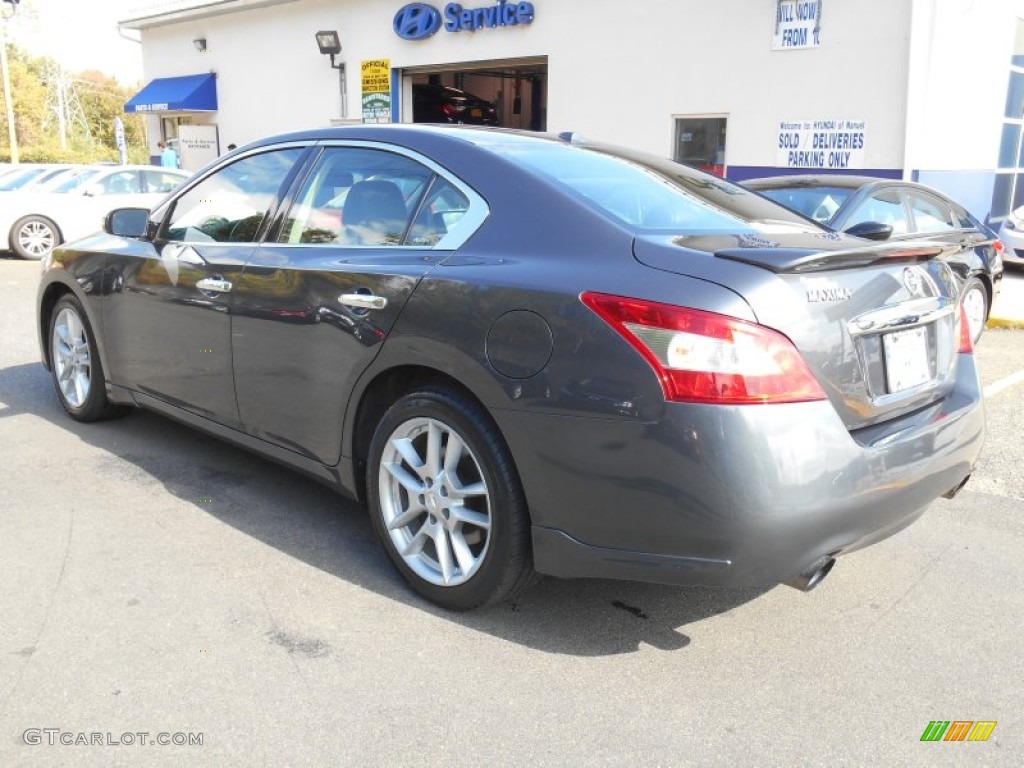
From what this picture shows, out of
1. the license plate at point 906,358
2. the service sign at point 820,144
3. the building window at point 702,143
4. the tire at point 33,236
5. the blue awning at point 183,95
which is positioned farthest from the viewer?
the blue awning at point 183,95

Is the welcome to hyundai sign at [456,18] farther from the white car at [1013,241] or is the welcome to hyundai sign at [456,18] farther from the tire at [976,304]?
the tire at [976,304]

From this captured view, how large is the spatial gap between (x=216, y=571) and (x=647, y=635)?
158 centimetres

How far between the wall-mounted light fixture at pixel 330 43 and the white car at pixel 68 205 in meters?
4.74

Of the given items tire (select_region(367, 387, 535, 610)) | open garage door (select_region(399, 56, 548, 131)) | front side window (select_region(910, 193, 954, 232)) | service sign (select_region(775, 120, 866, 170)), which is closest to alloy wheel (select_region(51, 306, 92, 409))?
tire (select_region(367, 387, 535, 610))

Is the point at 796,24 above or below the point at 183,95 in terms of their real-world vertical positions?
above

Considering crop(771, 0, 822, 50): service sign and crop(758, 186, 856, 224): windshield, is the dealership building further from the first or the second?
crop(758, 186, 856, 224): windshield

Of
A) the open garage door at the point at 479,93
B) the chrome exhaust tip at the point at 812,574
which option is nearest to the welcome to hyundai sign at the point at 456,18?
the open garage door at the point at 479,93

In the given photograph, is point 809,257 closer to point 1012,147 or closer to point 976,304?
point 976,304

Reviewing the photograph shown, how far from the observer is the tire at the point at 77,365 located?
195 inches

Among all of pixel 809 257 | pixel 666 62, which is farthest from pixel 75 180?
pixel 809 257

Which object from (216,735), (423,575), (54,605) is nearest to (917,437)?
(423,575)

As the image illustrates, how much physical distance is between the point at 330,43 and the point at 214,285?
15.2 m

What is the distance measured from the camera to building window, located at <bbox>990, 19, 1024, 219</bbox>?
13969 mm

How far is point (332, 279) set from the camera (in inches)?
133
